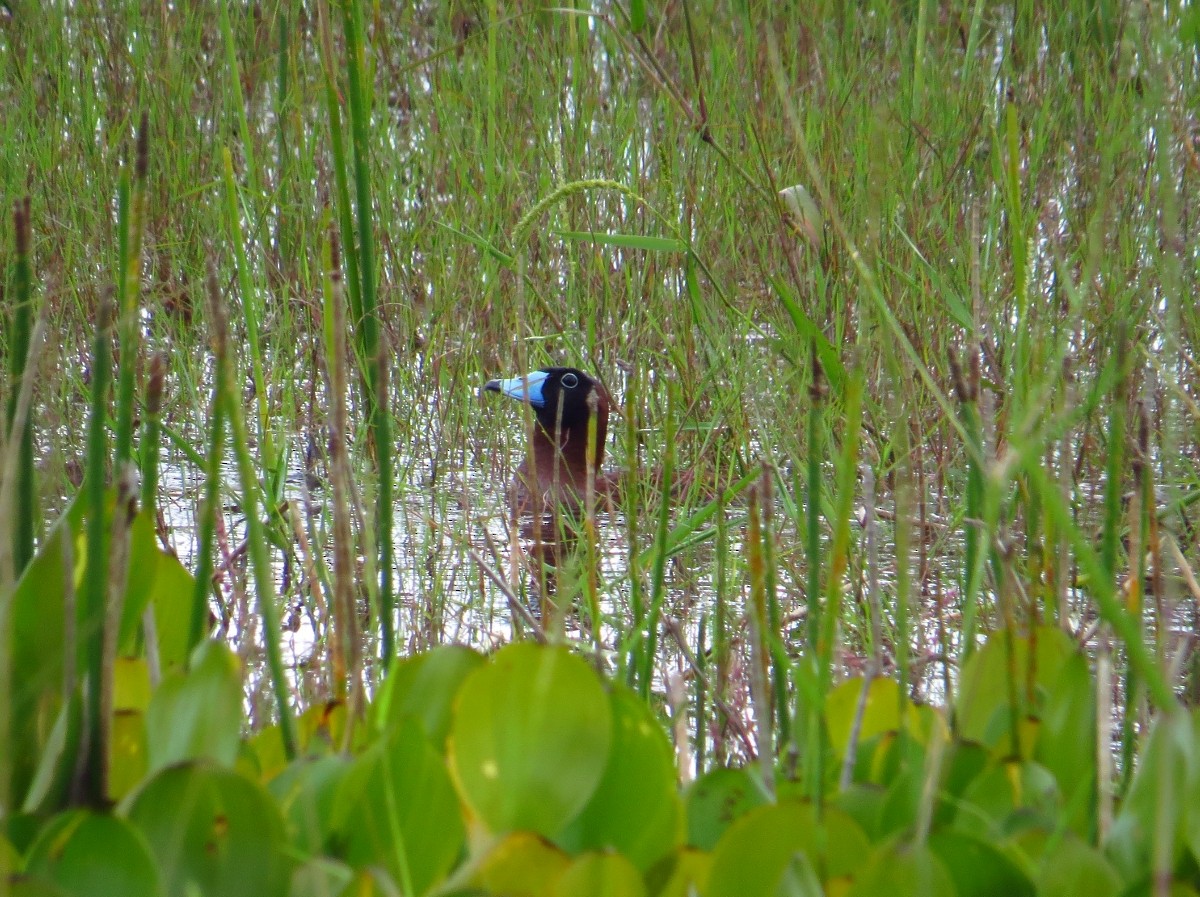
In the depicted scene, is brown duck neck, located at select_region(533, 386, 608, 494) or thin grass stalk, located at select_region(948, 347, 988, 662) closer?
thin grass stalk, located at select_region(948, 347, 988, 662)

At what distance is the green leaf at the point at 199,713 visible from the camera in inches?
36.9

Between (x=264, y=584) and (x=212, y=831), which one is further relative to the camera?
(x=264, y=584)

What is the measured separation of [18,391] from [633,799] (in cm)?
52

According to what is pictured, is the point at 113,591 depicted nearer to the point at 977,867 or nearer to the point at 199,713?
the point at 199,713

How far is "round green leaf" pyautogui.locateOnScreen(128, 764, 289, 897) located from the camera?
818 mm

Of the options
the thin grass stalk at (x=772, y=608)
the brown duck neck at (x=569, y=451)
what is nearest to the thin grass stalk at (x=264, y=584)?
the thin grass stalk at (x=772, y=608)

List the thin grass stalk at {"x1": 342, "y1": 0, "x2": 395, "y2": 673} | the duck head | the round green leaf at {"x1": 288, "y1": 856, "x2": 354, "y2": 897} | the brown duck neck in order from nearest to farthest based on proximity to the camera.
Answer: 1. the round green leaf at {"x1": 288, "y1": 856, "x2": 354, "y2": 897}
2. the thin grass stalk at {"x1": 342, "y1": 0, "x2": 395, "y2": 673}
3. the duck head
4. the brown duck neck

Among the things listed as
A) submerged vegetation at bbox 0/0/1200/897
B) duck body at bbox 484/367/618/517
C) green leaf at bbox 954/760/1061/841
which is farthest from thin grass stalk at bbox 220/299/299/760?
duck body at bbox 484/367/618/517

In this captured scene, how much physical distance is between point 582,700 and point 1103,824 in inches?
13.7

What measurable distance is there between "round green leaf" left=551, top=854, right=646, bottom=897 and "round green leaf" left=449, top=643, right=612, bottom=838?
0.09 meters

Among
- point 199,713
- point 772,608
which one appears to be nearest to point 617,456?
point 772,608

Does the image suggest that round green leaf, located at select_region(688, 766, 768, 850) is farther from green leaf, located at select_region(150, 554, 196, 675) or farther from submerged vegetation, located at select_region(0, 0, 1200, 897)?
green leaf, located at select_region(150, 554, 196, 675)

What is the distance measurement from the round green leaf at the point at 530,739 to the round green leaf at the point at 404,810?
0.10 ft

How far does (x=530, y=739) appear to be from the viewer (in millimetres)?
904
